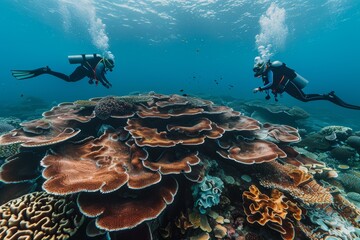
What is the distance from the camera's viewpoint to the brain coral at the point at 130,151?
320 cm

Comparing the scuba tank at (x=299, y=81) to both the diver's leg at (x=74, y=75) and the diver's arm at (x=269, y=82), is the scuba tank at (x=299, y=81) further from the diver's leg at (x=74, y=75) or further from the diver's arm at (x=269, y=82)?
the diver's leg at (x=74, y=75)

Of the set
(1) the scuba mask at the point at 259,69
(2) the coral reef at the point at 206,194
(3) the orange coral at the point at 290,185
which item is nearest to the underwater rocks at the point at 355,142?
(1) the scuba mask at the point at 259,69

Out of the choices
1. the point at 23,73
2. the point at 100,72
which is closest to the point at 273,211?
the point at 100,72

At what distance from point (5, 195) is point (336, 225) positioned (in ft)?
22.5

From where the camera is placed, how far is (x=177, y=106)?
6.15 metres

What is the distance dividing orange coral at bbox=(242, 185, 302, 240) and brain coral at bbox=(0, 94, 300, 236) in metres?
0.75

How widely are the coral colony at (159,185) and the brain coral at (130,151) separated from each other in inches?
0.9

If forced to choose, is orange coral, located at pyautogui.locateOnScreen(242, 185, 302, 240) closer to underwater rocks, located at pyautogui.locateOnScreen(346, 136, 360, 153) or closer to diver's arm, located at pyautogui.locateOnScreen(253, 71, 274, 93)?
diver's arm, located at pyautogui.locateOnScreen(253, 71, 274, 93)

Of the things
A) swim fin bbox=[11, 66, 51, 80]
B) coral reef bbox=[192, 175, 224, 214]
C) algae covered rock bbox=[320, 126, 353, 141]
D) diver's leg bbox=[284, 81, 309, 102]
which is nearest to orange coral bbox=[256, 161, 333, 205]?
coral reef bbox=[192, 175, 224, 214]

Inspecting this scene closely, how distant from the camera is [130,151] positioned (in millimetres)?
4465

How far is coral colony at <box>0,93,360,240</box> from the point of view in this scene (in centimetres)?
314

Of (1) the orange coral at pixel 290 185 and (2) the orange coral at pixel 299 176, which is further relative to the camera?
(2) the orange coral at pixel 299 176

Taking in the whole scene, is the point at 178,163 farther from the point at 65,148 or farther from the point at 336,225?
the point at 336,225

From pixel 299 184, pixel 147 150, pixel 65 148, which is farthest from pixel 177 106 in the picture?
pixel 299 184
